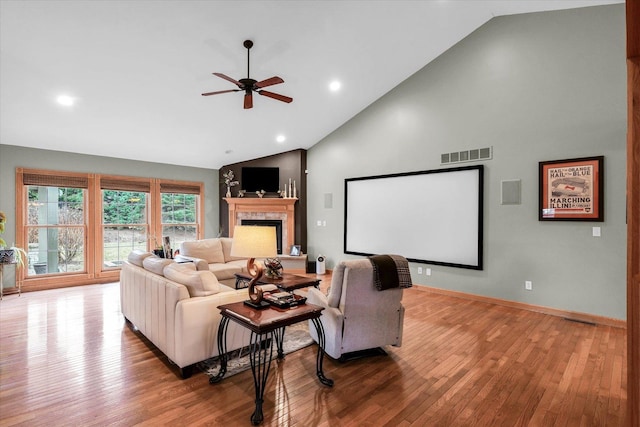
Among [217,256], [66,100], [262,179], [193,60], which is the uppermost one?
[193,60]

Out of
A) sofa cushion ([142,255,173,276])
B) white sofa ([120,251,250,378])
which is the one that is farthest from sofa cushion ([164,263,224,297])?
sofa cushion ([142,255,173,276])

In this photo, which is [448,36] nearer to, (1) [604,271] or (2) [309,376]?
(1) [604,271]

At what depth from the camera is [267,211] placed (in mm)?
7754

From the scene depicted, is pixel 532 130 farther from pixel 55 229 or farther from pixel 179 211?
pixel 55 229

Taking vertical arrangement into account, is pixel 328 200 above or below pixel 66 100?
below

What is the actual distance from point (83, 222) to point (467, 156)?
24.0 feet

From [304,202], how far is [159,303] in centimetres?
499

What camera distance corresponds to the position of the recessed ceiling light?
4414 mm

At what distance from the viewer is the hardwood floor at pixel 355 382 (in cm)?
211

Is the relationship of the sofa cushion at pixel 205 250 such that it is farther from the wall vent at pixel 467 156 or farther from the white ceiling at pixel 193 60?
the wall vent at pixel 467 156

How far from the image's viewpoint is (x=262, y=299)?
2602 mm

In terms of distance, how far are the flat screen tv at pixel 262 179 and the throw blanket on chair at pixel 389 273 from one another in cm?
528

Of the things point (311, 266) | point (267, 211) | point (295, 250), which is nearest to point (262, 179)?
point (267, 211)

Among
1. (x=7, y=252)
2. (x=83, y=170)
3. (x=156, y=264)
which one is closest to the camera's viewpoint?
(x=156, y=264)
